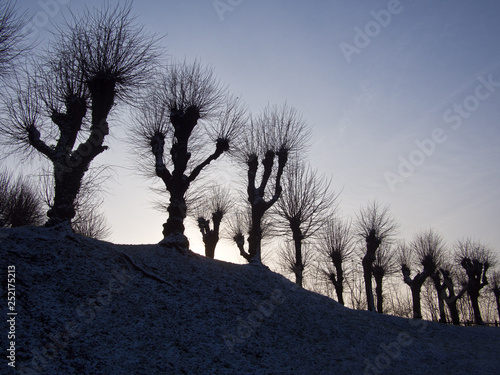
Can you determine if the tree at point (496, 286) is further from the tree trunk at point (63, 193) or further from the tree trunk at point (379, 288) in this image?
the tree trunk at point (63, 193)

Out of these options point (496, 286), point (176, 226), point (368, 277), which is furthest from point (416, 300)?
point (176, 226)

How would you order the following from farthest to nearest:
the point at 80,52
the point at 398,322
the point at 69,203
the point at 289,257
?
the point at 289,257, the point at 398,322, the point at 80,52, the point at 69,203

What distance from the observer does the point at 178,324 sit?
25.2 ft

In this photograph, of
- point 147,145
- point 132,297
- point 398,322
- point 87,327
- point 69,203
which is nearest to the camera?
point 87,327

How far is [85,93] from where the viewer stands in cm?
1193

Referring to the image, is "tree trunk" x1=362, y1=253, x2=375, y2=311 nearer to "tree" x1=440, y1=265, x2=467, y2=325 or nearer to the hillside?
the hillside

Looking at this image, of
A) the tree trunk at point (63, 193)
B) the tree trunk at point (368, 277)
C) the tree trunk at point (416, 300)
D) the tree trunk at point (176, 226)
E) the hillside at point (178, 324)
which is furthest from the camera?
the tree trunk at point (416, 300)

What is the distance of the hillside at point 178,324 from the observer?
5.93 metres

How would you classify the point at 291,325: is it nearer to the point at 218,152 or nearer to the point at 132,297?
the point at 132,297

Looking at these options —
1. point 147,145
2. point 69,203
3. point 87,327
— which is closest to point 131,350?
point 87,327

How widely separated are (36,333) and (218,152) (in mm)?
10211

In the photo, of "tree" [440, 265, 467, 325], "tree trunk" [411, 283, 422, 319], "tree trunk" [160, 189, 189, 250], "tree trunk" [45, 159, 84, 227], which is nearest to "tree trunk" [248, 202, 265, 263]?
"tree trunk" [160, 189, 189, 250]

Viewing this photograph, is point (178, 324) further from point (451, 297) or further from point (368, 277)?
point (451, 297)

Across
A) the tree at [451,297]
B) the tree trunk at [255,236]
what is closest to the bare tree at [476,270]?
the tree at [451,297]
